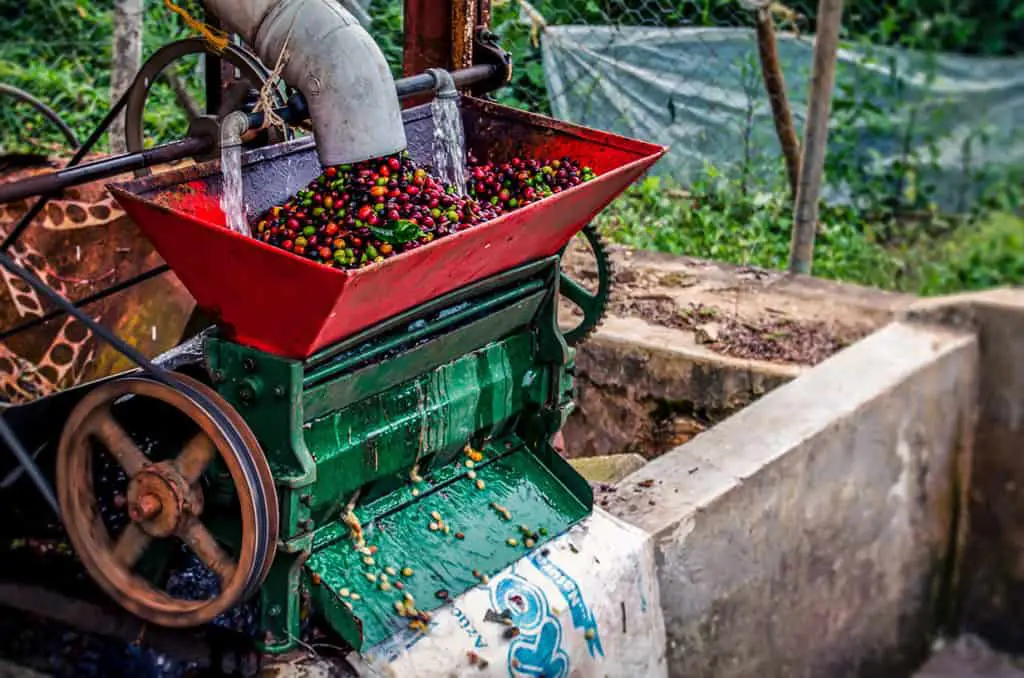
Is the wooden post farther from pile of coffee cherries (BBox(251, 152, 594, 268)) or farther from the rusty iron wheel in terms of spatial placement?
the rusty iron wheel

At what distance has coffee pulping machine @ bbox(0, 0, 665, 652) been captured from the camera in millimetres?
2639

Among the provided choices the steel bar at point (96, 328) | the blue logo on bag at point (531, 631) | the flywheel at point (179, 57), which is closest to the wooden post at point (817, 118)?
the flywheel at point (179, 57)

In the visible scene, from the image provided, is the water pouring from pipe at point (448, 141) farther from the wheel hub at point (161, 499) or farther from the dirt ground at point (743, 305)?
the dirt ground at point (743, 305)

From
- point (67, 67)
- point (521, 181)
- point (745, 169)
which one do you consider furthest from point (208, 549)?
point (67, 67)

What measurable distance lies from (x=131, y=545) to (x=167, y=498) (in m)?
0.19

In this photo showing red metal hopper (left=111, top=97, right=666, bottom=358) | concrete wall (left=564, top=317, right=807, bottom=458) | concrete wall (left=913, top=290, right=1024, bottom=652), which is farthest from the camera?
concrete wall (left=913, top=290, right=1024, bottom=652)

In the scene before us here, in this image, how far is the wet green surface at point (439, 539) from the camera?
9.61ft

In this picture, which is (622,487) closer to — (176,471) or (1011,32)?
(176,471)

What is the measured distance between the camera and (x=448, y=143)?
3592mm

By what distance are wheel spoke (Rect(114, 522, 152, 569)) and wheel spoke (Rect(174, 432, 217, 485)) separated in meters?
0.21

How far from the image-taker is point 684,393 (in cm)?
516

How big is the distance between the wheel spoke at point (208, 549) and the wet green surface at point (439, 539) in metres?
0.26

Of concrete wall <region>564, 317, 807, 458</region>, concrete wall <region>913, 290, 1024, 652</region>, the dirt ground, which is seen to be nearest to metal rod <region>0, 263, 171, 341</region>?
concrete wall <region>564, 317, 807, 458</region>

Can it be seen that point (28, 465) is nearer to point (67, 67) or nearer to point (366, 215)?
point (366, 215)
